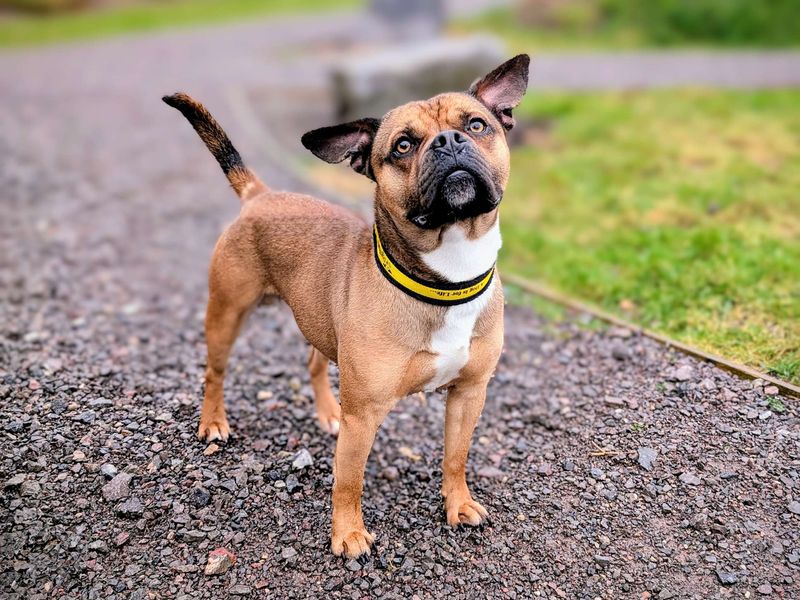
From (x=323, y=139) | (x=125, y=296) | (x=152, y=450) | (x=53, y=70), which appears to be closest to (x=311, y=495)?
(x=152, y=450)

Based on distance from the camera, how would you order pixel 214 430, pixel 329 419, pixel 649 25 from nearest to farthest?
pixel 214 430, pixel 329 419, pixel 649 25

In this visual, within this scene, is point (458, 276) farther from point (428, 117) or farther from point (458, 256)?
point (428, 117)

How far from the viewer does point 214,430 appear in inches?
191

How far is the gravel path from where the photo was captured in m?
3.89

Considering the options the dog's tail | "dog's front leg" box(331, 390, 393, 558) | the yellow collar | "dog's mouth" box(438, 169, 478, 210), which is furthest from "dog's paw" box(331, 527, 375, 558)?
the dog's tail

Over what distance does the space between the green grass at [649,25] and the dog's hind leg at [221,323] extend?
1348 cm

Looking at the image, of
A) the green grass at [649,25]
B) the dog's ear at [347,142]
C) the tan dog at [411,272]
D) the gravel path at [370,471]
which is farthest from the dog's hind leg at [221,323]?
the green grass at [649,25]

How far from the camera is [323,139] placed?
153 inches

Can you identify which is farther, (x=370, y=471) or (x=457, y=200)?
(x=370, y=471)

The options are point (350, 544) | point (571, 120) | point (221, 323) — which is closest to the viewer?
point (350, 544)

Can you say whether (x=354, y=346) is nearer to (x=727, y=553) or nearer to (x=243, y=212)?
(x=243, y=212)

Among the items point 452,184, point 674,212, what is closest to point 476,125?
point 452,184

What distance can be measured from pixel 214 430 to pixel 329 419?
76 cm

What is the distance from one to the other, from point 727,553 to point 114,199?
8100mm
